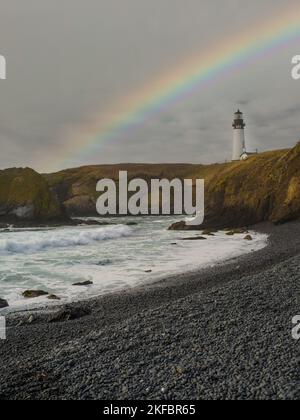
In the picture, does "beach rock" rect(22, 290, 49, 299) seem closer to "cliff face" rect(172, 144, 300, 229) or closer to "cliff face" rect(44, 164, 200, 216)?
"cliff face" rect(172, 144, 300, 229)

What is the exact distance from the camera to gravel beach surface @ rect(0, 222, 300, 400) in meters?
5.41

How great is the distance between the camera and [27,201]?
54656mm

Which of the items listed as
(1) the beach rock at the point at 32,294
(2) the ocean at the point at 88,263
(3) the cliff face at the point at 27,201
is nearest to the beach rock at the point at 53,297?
(2) the ocean at the point at 88,263

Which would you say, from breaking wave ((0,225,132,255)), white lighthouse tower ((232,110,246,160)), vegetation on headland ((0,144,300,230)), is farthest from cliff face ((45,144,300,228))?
white lighthouse tower ((232,110,246,160))

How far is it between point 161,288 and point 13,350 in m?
6.03

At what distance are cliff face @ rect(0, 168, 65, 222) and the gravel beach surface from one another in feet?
150

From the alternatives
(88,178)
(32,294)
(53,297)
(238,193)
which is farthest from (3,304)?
(88,178)

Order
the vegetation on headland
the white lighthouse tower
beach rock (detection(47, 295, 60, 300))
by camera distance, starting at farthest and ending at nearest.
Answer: the white lighthouse tower → the vegetation on headland → beach rock (detection(47, 295, 60, 300))

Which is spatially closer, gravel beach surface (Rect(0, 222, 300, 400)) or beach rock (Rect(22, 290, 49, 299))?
gravel beach surface (Rect(0, 222, 300, 400))

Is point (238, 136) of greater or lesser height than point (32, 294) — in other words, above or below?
above

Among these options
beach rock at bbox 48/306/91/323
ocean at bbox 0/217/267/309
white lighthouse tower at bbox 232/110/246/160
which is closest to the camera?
beach rock at bbox 48/306/91/323

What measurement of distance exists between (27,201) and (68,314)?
4746cm

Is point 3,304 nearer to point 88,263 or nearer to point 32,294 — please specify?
point 32,294
